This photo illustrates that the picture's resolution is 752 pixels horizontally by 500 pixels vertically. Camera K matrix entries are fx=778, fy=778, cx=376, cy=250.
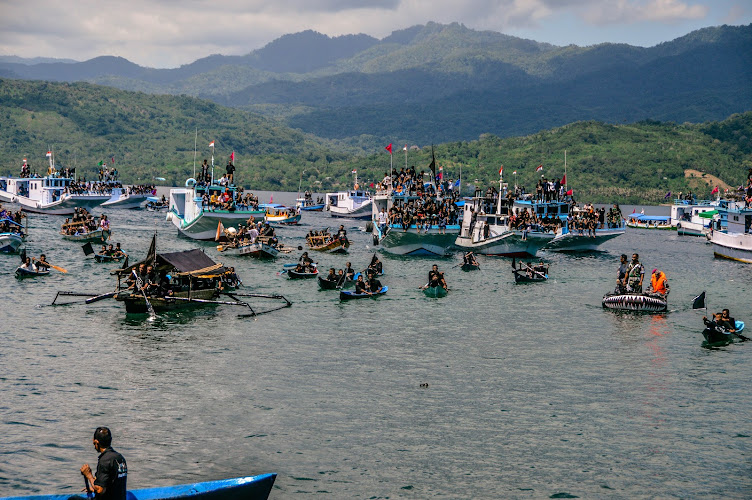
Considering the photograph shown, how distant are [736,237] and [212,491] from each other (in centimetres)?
8287

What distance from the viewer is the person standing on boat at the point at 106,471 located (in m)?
16.8

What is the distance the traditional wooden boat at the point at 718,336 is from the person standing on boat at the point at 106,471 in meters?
34.0

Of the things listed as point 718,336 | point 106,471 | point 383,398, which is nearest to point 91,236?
point 383,398

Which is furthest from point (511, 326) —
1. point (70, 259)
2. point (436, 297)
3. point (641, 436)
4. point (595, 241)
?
point (595, 241)

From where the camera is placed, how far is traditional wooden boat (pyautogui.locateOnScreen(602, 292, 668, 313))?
51.8 meters

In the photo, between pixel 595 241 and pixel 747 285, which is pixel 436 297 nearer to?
pixel 747 285

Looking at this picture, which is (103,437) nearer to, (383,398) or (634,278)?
(383,398)

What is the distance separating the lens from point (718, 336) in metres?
42.0

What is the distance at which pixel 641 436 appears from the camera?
2744 centimetres

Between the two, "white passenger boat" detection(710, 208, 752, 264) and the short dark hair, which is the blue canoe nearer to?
the short dark hair

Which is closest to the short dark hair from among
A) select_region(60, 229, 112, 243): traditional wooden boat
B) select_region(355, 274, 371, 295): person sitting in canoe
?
select_region(355, 274, 371, 295): person sitting in canoe

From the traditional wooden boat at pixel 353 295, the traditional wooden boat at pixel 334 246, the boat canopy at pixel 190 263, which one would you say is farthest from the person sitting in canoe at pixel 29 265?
the traditional wooden boat at pixel 334 246

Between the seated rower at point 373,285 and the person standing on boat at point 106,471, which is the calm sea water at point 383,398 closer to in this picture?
the seated rower at point 373,285

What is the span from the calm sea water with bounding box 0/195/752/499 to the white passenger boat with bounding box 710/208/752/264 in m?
35.7
